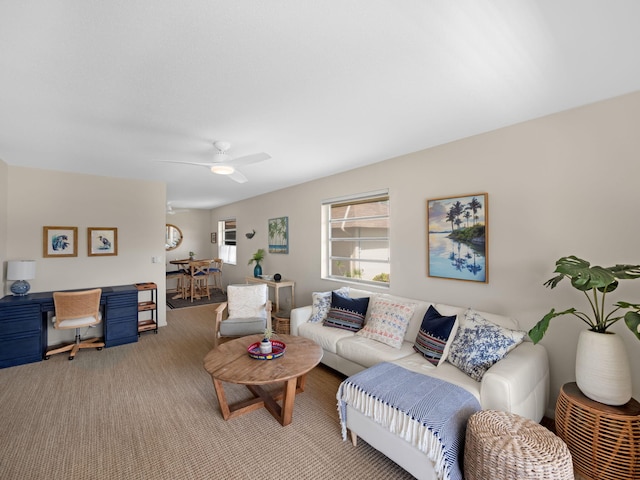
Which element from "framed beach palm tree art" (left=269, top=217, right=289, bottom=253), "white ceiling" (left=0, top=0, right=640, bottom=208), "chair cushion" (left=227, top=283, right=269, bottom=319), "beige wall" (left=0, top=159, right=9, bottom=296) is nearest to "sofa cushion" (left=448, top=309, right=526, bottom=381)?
"white ceiling" (left=0, top=0, right=640, bottom=208)

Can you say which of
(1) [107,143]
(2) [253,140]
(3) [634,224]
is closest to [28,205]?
(1) [107,143]

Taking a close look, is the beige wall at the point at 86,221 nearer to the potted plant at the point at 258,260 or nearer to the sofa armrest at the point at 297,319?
the potted plant at the point at 258,260

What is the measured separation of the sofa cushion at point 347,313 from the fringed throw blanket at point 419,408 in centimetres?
103

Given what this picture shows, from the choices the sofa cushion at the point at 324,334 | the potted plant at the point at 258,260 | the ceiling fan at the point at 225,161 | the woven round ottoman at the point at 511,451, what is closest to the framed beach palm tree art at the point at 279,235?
the potted plant at the point at 258,260

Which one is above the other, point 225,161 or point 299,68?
point 299,68

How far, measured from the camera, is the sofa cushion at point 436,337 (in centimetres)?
238

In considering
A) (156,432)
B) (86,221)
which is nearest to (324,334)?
(156,432)

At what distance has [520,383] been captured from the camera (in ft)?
6.24

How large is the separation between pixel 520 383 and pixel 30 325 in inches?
204

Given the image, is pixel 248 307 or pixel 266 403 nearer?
pixel 266 403

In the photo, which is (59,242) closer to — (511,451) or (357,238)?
(357,238)

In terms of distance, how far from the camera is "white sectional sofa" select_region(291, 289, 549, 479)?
1809 mm

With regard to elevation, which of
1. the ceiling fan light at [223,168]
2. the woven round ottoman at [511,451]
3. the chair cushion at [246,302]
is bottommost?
the woven round ottoman at [511,451]

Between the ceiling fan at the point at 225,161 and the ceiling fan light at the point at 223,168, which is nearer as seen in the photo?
the ceiling fan at the point at 225,161
